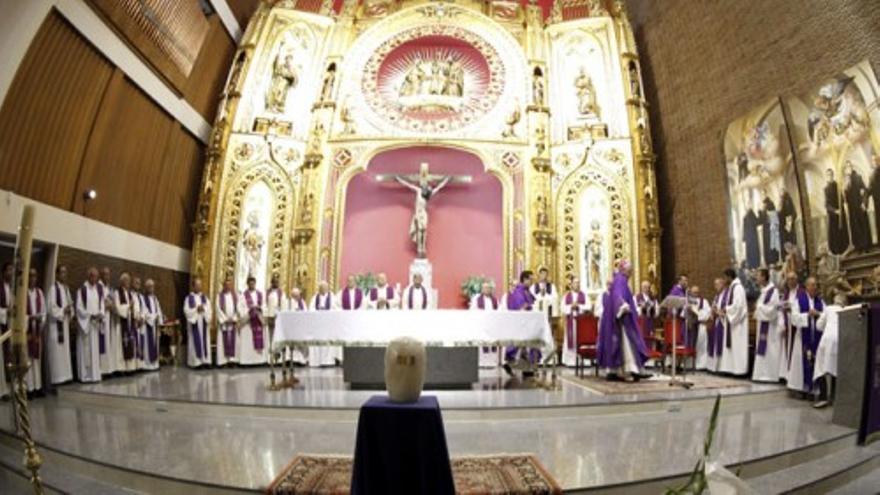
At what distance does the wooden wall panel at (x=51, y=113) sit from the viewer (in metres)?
8.16

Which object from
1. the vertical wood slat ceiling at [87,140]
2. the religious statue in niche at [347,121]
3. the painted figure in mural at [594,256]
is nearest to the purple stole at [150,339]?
the vertical wood slat ceiling at [87,140]

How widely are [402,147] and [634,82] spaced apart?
5.92 meters

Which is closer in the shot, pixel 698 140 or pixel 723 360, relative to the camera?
pixel 723 360

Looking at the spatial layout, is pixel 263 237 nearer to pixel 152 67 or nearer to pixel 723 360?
pixel 152 67

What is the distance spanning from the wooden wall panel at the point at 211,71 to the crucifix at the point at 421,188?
14.9ft

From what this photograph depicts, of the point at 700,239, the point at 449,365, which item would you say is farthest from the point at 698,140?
the point at 449,365

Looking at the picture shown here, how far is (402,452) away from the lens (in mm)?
2814

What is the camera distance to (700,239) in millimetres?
12180

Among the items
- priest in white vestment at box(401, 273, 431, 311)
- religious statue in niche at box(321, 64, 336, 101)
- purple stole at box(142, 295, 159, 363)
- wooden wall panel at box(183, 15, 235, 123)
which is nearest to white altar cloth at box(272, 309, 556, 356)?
priest in white vestment at box(401, 273, 431, 311)

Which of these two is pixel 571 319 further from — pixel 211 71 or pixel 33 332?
pixel 211 71

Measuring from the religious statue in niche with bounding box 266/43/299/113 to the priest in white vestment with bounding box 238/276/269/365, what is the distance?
4966 millimetres

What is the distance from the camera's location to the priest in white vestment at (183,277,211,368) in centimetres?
1145

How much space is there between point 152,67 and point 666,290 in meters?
12.0

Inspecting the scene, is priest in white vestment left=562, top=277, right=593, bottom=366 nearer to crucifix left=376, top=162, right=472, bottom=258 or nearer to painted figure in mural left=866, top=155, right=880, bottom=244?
crucifix left=376, top=162, right=472, bottom=258
